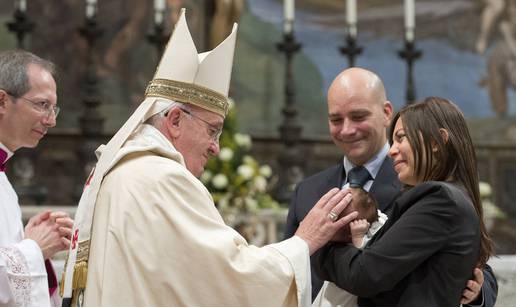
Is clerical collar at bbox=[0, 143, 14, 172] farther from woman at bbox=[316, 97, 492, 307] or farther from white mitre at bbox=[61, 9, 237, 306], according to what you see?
woman at bbox=[316, 97, 492, 307]

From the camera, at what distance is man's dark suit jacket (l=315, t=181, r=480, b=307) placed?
272 centimetres

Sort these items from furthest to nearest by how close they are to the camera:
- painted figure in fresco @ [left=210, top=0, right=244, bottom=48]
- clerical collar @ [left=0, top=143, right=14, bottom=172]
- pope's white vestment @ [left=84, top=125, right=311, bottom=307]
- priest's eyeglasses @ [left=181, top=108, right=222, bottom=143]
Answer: painted figure in fresco @ [left=210, top=0, right=244, bottom=48] < clerical collar @ [left=0, top=143, right=14, bottom=172] < priest's eyeglasses @ [left=181, top=108, right=222, bottom=143] < pope's white vestment @ [left=84, top=125, right=311, bottom=307]

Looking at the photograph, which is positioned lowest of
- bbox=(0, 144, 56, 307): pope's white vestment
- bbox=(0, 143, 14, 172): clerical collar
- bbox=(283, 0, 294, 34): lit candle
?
bbox=(0, 144, 56, 307): pope's white vestment

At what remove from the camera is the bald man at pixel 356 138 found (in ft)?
12.4

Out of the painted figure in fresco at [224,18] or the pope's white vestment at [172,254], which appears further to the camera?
the painted figure in fresco at [224,18]

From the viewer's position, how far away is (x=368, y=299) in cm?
294

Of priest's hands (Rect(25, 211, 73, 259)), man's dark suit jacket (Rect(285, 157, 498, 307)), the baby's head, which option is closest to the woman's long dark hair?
the baby's head

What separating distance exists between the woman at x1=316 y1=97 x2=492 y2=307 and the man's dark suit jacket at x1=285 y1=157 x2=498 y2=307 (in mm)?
672

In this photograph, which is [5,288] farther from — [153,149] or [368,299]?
[368,299]

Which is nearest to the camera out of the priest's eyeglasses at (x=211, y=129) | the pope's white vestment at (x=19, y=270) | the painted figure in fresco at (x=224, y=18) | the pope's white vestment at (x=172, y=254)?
the pope's white vestment at (x=172, y=254)

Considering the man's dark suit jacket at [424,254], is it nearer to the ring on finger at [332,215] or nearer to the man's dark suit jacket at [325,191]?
the ring on finger at [332,215]

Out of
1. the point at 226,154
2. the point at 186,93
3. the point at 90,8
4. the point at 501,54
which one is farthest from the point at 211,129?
the point at 501,54

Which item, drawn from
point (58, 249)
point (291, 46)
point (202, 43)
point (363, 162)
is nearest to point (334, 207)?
point (363, 162)

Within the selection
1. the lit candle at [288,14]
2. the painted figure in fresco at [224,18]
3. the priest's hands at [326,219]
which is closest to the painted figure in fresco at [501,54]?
the painted figure in fresco at [224,18]
